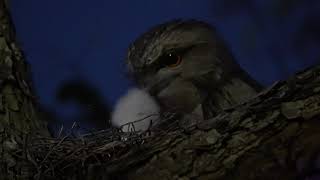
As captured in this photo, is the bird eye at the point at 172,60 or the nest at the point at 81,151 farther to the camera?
the bird eye at the point at 172,60

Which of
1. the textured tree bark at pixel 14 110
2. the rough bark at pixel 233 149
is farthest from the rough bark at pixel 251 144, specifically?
the textured tree bark at pixel 14 110

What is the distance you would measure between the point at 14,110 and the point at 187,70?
1.57 feet

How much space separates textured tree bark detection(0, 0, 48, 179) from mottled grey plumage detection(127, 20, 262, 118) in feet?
1.00

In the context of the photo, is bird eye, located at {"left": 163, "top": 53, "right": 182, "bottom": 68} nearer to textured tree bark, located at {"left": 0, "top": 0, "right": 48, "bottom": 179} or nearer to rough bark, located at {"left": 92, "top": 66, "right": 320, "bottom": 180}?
textured tree bark, located at {"left": 0, "top": 0, "right": 48, "bottom": 179}

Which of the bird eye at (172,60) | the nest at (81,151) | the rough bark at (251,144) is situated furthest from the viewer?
the bird eye at (172,60)

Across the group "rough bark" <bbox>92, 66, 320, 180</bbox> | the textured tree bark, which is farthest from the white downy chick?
"rough bark" <bbox>92, 66, 320, 180</bbox>

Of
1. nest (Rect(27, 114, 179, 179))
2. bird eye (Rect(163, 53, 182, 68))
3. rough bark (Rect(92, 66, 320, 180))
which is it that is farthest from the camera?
bird eye (Rect(163, 53, 182, 68))

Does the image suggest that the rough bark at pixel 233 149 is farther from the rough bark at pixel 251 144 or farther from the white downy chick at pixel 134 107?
the white downy chick at pixel 134 107

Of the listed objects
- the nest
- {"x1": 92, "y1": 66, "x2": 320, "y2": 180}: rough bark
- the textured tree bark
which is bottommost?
{"x1": 92, "y1": 66, "x2": 320, "y2": 180}: rough bark

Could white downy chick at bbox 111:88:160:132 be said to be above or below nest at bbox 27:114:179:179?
above

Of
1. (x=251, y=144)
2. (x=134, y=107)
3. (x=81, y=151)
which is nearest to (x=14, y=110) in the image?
(x=81, y=151)

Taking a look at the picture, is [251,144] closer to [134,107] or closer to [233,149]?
[233,149]

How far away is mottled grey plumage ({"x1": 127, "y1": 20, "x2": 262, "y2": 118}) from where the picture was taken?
152 centimetres

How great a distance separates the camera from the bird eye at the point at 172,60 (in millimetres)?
1518
